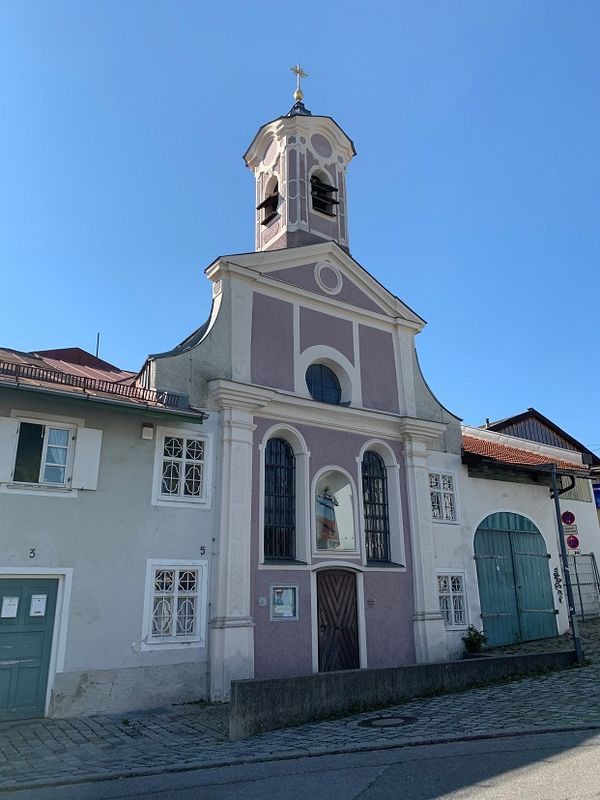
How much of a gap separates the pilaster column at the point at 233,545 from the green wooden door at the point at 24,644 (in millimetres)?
2923

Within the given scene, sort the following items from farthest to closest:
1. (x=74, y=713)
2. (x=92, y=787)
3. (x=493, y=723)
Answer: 1. (x=74, y=713)
2. (x=493, y=723)
3. (x=92, y=787)

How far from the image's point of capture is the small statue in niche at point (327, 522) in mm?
14430

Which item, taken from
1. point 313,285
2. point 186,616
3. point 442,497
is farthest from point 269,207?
point 186,616

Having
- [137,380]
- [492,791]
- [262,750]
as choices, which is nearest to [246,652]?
[262,750]

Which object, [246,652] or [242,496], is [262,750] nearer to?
[246,652]

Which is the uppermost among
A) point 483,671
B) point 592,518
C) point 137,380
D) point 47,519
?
point 137,380

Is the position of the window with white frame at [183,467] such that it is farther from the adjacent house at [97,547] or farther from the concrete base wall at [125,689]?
the concrete base wall at [125,689]

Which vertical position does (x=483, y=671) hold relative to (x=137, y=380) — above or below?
below

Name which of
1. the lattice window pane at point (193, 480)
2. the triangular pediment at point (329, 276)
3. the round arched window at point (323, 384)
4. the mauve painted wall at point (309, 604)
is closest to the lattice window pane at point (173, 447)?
the lattice window pane at point (193, 480)

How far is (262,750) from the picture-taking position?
791cm

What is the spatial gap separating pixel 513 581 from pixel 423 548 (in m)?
3.82

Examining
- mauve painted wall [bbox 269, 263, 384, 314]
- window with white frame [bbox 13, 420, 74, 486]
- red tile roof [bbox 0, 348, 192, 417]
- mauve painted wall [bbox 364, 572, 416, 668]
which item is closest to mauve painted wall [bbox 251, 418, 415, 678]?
mauve painted wall [bbox 364, 572, 416, 668]

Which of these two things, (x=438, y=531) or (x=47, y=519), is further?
(x=438, y=531)

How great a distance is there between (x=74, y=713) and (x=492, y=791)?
277 inches
